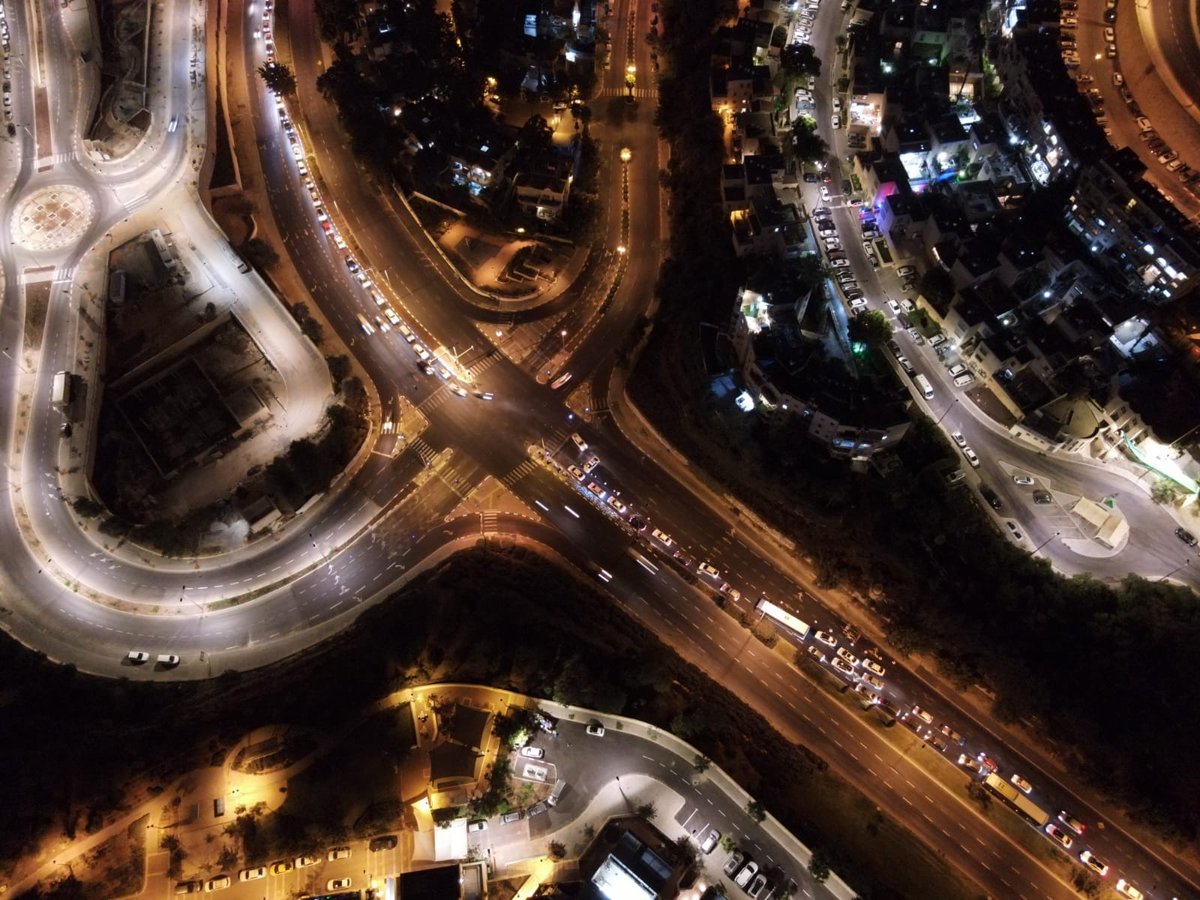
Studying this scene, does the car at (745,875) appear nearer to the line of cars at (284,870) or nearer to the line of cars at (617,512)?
the line of cars at (617,512)

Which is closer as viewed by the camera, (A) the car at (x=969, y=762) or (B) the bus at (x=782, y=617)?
(A) the car at (x=969, y=762)

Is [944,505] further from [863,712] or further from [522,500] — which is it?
[522,500]

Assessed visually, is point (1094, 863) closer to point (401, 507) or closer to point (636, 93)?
point (401, 507)

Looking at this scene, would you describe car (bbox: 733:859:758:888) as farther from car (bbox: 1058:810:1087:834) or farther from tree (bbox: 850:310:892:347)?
tree (bbox: 850:310:892:347)

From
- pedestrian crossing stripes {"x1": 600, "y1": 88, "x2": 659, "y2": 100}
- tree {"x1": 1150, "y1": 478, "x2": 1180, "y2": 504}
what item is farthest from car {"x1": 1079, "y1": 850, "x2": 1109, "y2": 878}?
pedestrian crossing stripes {"x1": 600, "y1": 88, "x2": 659, "y2": 100}

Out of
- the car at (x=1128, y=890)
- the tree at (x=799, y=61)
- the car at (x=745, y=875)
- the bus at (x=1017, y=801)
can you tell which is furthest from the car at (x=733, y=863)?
the tree at (x=799, y=61)

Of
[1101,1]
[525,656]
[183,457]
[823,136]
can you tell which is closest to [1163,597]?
[525,656]
